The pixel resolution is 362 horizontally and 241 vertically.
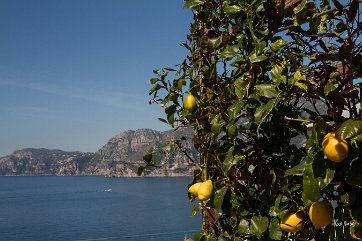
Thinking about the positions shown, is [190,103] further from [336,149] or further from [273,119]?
[336,149]

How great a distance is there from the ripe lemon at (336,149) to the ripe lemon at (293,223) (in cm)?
36

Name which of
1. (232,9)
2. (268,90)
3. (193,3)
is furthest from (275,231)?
(193,3)

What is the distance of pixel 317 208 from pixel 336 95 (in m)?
0.28

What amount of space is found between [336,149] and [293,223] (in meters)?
0.39

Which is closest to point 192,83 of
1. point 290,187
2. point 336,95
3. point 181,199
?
point 290,187

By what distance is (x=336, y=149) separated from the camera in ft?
2.52

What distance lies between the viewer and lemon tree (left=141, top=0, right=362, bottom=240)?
33.9 inches

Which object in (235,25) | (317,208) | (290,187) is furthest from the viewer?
(235,25)

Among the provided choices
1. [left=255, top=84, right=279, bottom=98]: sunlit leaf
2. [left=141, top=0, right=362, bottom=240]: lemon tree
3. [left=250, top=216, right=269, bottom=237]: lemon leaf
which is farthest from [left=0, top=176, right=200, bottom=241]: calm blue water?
[left=255, top=84, right=279, bottom=98]: sunlit leaf

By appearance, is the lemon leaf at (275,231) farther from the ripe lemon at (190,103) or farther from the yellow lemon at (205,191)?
the ripe lemon at (190,103)

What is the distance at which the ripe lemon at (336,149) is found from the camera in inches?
30.3

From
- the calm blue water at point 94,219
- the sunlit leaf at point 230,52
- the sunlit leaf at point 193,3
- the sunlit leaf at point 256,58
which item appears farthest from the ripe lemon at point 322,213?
the calm blue water at point 94,219

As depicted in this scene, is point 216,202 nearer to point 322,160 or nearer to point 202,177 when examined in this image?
point 202,177

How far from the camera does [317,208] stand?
3.08 feet
